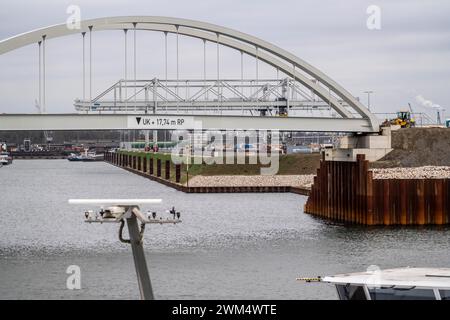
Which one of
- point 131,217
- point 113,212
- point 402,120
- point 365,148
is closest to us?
point 113,212

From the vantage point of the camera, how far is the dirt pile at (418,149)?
82312mm

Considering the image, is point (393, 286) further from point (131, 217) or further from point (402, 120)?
point (402, 120)

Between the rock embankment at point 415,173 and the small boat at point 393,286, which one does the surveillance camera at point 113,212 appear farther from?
the rock embankment at point 415,173

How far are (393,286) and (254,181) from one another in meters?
95.1

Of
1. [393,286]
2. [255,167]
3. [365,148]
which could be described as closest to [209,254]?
[393,286]

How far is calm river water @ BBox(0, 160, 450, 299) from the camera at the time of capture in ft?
124

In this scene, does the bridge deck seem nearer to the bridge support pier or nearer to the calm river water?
the calm river water

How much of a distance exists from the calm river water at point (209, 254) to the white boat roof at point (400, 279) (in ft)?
43.6

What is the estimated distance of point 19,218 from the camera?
73.4 meters

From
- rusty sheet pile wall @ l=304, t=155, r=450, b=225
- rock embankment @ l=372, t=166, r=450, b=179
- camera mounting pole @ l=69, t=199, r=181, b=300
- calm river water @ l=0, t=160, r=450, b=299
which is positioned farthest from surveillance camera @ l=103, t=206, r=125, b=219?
rock embankment @ l=372, t=166, r=450, b=179

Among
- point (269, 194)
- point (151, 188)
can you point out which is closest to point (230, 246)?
point (269, 194)

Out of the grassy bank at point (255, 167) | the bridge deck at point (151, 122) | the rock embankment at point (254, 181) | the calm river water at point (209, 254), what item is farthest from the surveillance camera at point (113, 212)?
the grassy bank at point (255, 167)

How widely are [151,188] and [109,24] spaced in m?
61.6

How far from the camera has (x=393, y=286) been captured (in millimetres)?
21078
